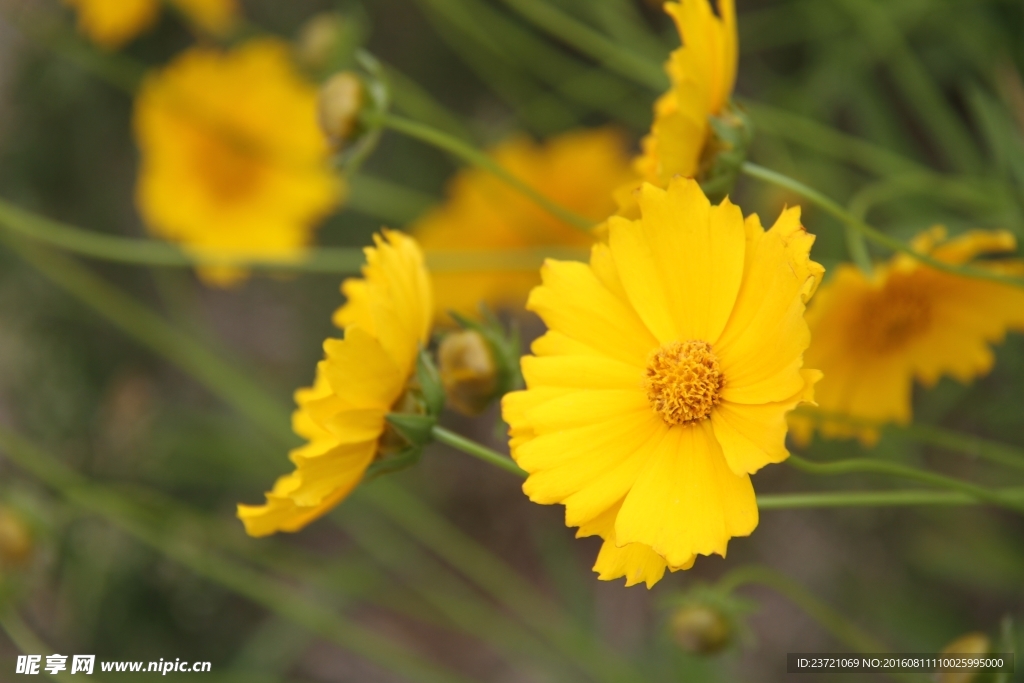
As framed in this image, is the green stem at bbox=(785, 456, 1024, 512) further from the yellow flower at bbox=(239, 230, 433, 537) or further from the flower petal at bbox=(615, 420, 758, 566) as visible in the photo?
the yellow flower at bbox=(239, 230, 433, 537)

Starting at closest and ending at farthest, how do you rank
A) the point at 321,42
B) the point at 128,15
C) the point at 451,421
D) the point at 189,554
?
the point at 189,554 < the point at 321,42 < the point at 128,15 < the point at 451,421

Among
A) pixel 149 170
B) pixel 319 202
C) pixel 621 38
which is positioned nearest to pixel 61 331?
pixel 149 170

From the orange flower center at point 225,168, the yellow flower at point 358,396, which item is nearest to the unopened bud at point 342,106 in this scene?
the yellow flower at point 358,396

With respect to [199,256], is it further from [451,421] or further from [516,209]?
[451,421]

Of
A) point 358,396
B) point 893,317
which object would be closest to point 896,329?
point 893,317

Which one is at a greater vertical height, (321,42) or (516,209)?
(321,42)

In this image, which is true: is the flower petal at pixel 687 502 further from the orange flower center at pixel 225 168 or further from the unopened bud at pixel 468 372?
the orange flower center at pixel 225 168
